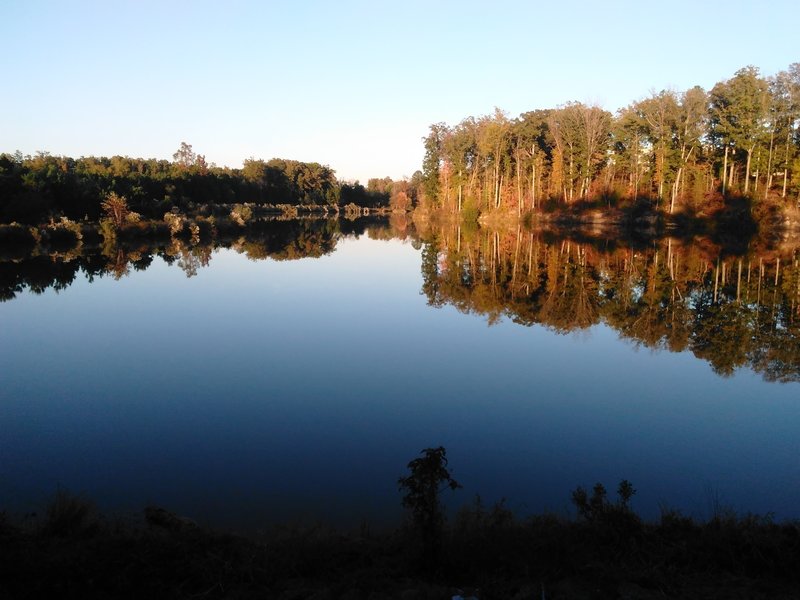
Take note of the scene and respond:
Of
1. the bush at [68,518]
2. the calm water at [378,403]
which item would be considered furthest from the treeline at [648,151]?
the bush at [68,518]

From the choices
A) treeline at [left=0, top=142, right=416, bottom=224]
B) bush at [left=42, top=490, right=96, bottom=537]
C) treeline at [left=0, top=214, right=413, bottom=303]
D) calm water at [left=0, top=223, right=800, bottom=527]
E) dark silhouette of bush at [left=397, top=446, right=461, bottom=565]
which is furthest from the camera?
treeline at [left=0, top=142, right=416, bottom=224]

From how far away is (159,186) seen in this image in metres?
58.8

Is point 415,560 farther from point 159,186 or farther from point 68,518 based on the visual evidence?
point 159,186

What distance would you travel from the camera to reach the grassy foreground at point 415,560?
11.9 ft

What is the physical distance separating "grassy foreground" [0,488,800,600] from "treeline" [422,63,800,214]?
1714 inches

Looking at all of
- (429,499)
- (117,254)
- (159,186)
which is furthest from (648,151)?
(429,499)

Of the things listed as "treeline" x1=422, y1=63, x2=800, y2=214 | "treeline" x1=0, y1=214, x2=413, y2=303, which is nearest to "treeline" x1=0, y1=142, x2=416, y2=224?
"treeline" x1=0, y1=214, x2=413, y2=303

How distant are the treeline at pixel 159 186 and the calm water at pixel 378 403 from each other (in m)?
25.8

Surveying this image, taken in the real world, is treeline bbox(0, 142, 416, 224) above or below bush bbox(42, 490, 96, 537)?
above

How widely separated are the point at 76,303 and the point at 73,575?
15.6 meters

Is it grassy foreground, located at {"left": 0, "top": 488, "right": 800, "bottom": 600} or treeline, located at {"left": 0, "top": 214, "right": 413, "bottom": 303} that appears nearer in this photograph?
grassy foreground, located at {"left": 0, "top": 488, "right": 800, "bottom": 600}

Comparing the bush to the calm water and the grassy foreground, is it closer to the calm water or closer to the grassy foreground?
the grassy foreground

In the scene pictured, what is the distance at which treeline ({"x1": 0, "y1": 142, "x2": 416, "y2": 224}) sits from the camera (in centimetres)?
3850

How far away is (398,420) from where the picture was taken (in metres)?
7.71
